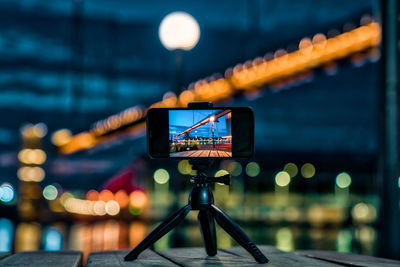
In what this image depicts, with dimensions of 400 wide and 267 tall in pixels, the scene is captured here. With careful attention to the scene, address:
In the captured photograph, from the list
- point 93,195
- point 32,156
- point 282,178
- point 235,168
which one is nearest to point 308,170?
point 282,178

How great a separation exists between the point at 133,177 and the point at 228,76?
660 centimetres

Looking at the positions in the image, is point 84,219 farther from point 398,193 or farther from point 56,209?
point 398,193

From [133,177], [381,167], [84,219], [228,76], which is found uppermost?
[228,76]

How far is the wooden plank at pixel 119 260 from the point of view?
2.25 metres

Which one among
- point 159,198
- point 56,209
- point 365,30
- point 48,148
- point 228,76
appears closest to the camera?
point 365,30

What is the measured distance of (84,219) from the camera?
1037 inches

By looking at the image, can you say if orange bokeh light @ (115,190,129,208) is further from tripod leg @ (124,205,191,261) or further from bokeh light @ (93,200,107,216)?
tripod leg @ (124,205,191,261)

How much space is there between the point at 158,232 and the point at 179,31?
488cm

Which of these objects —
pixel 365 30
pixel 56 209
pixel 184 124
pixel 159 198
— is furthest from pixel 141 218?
pixel 184 124

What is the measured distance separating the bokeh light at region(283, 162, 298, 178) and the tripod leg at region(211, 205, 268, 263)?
31.5 m

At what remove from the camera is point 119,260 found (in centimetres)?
237

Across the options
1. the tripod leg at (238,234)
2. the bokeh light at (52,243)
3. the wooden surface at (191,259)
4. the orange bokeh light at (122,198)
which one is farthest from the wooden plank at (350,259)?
the orange bokeh light at (122,198)

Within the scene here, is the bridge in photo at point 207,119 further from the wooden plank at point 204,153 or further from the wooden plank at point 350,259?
the wooden plank at point 350,259

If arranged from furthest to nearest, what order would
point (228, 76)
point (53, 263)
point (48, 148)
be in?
point (48, 148) → point (228, 76) → point (53, 263)
